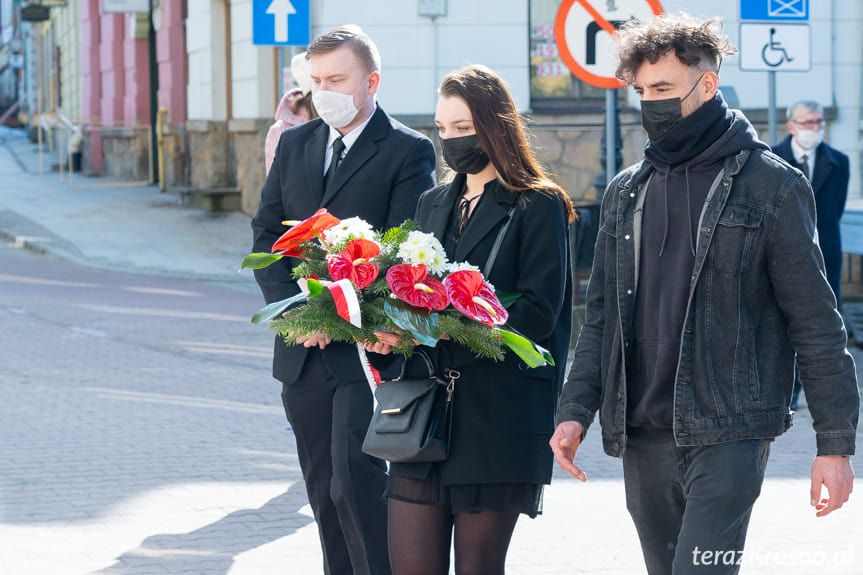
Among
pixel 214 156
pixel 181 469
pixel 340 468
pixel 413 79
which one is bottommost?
pixel 181 469

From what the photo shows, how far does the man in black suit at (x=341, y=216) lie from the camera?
182 inches

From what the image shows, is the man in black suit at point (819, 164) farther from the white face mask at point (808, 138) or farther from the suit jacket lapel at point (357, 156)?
the suit jacket lapel at point (357, 156)

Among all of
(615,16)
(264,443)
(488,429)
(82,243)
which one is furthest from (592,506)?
(82,243)

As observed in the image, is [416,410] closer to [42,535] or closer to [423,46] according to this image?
[42,535]

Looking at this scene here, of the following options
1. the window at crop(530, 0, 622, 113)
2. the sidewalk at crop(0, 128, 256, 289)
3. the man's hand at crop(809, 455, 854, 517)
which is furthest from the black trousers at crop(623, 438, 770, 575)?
the window at crop(530, 0, 622, 113)

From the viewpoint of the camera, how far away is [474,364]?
3.82m

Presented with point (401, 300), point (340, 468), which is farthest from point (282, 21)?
point (401, 300)

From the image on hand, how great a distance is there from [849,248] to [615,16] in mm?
3929

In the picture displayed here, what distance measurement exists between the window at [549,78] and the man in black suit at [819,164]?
832cm

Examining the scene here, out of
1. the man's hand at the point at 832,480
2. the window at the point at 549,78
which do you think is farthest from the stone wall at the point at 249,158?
the man's hand at the point at 832,480

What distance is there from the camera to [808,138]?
9062 millimetres

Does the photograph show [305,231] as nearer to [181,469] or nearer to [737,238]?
[737,238]

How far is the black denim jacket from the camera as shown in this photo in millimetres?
3314

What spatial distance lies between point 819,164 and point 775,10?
143cm
